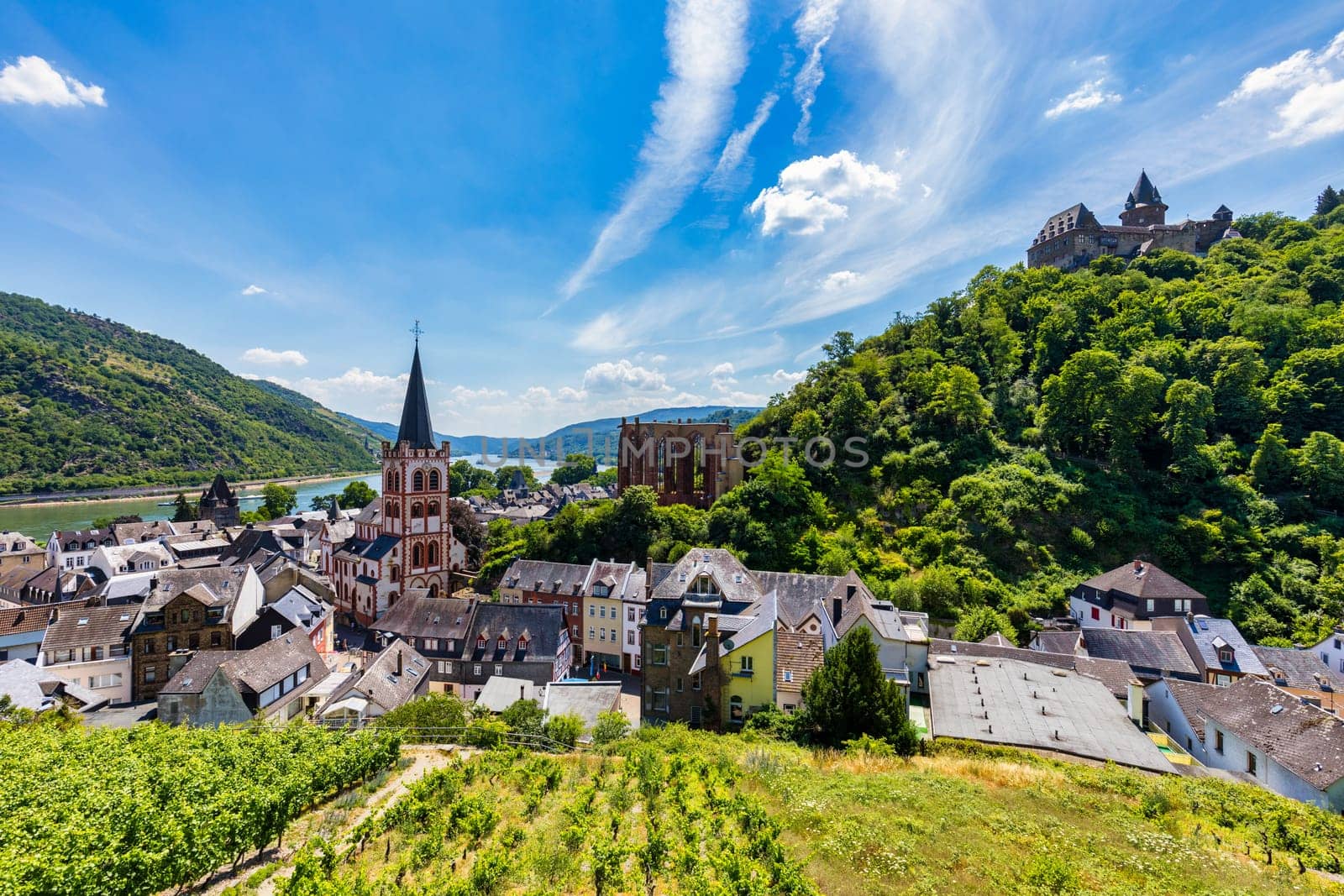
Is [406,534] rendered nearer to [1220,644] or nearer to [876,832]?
[876,832]

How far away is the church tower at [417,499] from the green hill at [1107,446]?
24.0 metres

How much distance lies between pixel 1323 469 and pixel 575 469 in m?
117

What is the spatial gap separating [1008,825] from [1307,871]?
564 centimetres

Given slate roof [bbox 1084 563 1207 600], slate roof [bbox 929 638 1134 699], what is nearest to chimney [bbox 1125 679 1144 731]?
slate roof [bbox 929 638 1134 699]

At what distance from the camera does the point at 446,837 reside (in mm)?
10938

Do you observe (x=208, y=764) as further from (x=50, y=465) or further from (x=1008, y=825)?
(x=50, y=465)

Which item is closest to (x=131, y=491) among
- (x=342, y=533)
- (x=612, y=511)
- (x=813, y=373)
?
(x=342, y=533)

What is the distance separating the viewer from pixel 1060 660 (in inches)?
1062

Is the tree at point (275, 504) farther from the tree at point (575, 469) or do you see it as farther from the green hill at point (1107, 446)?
the green hill at point (1107, 446)

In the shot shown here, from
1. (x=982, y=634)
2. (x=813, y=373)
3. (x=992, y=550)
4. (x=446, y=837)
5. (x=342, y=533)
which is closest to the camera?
(x=446, y=837)

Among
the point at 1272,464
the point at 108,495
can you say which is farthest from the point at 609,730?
the point at 108,495

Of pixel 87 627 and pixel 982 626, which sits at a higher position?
pixel 87 627

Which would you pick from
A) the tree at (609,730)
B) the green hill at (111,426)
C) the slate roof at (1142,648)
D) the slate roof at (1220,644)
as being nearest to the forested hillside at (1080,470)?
the slate roof at (1142,648)

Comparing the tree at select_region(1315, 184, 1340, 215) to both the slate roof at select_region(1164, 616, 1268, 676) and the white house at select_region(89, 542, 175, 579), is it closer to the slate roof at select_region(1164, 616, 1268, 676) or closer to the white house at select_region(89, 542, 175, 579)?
the slate roof at select_region(1164, 616, 1268, 676)
